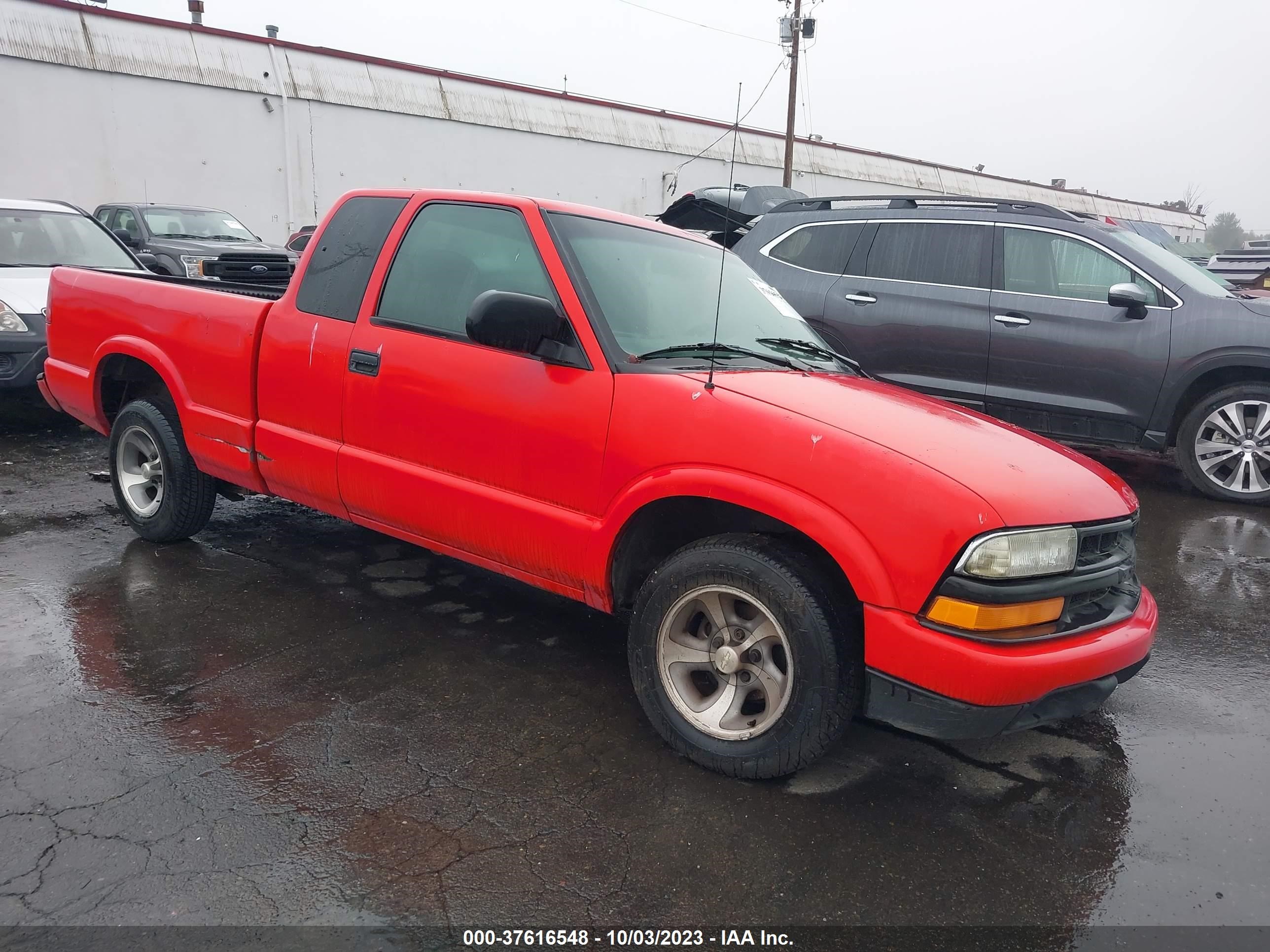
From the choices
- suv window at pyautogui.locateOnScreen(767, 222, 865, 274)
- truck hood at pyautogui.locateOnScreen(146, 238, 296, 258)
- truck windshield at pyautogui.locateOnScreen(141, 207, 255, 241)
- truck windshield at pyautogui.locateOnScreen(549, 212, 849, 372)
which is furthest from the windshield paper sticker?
truck windshield at pyautogui.locateOnScreen(141, 207, 255, 241)

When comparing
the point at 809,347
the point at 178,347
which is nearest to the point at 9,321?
the point at 178,347

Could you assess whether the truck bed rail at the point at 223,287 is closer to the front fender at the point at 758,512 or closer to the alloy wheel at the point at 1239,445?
Result: the front fender at the point at 758,512

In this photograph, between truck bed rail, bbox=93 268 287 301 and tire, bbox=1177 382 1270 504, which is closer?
truck bed rail, bbox=93 268 287 301

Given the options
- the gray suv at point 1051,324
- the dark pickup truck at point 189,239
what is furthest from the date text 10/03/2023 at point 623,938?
the dark pickup truck at point 189,239

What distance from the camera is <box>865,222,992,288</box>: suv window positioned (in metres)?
6.87

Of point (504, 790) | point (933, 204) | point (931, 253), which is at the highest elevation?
point (933, 204)

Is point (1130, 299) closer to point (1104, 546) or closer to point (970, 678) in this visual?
point (1104, 546)

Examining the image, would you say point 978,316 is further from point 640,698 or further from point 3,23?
point 3,23

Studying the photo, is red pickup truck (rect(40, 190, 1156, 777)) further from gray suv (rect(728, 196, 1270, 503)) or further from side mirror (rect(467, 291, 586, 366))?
gray suv (rect(728, 196, 1270, 503))

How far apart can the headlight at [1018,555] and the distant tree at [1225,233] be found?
59812 millimetres

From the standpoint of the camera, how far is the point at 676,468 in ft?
9.41

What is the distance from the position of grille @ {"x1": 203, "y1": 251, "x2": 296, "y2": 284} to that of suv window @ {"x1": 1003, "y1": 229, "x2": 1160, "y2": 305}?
267 inches

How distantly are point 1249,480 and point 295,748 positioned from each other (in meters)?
6.30

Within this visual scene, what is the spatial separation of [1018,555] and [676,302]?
1635 millimetres
